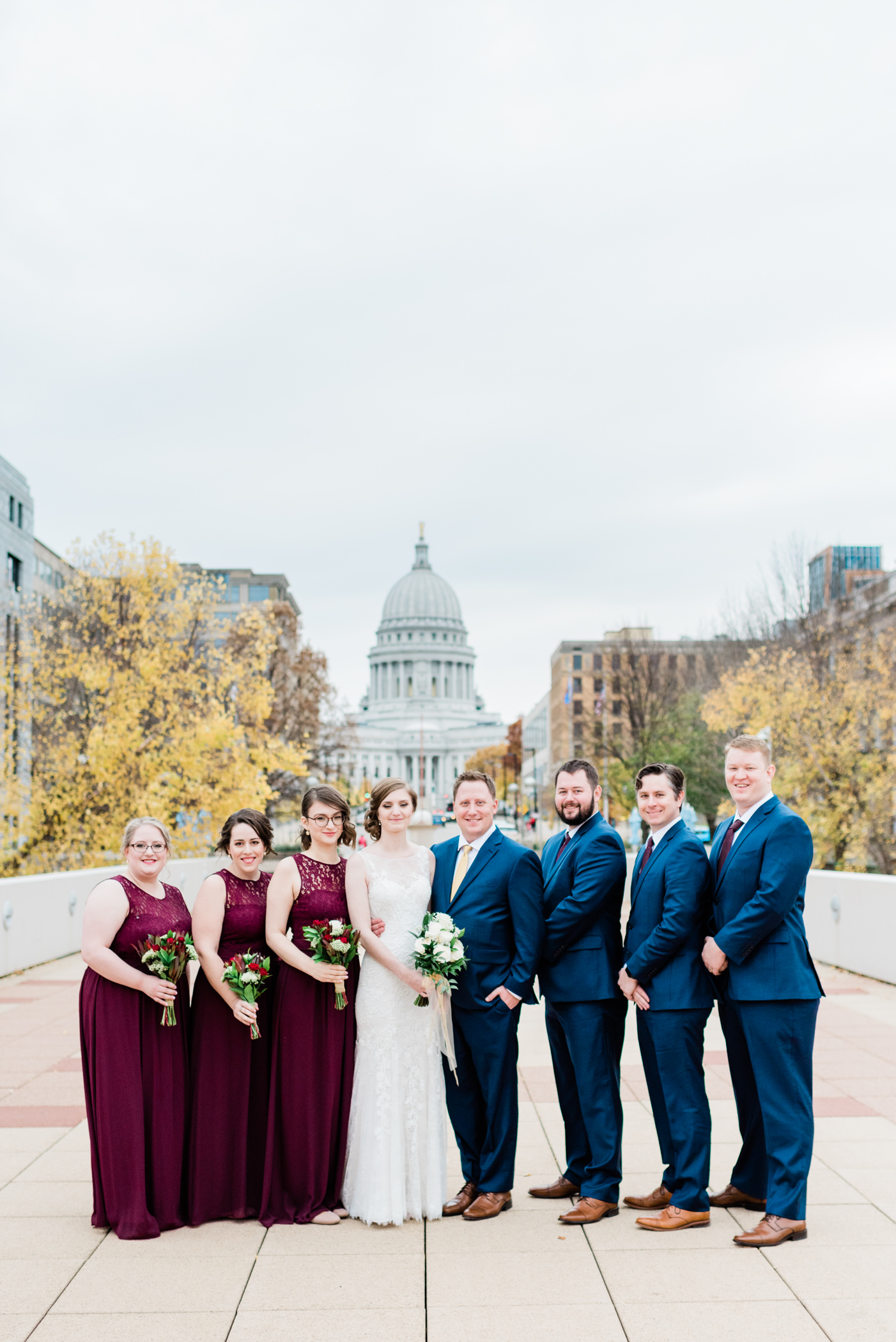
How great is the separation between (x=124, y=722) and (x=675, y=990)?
62.2ft

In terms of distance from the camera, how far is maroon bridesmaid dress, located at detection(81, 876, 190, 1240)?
19.9 ft

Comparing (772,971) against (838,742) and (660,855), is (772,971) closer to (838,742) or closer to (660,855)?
(660,855)

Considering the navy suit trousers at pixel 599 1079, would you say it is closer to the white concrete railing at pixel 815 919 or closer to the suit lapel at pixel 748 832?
the suit lapel at pixel 748 832

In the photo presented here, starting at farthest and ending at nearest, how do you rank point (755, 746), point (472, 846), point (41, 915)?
point (41, 915) → point (472, 846) → point (755, 746)

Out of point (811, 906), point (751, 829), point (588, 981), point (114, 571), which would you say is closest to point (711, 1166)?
point (588, 981)

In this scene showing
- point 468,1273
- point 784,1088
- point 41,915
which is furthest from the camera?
point 41,915

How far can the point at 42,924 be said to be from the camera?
1656 cm

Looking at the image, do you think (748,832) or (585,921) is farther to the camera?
(585,921)

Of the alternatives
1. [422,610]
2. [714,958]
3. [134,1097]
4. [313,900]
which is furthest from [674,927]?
[422,610]

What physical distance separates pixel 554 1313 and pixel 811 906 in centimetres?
1315

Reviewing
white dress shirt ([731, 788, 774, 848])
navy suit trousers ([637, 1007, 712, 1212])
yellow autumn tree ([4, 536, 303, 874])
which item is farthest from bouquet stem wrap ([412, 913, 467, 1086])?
yellow autumn tree ([4, 536, 303, 874])

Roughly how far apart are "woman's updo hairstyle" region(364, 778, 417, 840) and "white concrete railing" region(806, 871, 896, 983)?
33.6 ft

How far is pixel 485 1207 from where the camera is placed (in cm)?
630

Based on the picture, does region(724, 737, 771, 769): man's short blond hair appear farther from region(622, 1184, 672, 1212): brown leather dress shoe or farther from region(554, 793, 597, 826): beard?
region(622, 1184, 672, 1212): brown leather dress shoe
